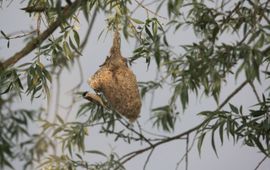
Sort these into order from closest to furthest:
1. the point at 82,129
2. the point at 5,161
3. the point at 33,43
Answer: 1. the point at 33,43
2. the point at 5,161
3. the point at 82,129

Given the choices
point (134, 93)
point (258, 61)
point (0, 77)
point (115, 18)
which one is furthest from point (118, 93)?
point (258, 61)

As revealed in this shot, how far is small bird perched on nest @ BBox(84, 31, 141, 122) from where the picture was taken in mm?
1676

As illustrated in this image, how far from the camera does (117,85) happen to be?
168 cm

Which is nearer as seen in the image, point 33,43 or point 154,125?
point 33,43

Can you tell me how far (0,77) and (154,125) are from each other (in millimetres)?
805

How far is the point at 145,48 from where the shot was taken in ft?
6.27

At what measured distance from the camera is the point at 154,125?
2.25 m

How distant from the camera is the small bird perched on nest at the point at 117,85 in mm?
1676

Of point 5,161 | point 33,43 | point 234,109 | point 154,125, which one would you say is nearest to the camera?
point 33,43

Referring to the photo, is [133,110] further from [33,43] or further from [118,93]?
[33,43]

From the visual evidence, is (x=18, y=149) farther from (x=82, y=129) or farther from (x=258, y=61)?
(x=258, y=61)

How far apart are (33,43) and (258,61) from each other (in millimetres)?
615

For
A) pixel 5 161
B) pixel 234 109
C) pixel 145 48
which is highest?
pixel 145 48

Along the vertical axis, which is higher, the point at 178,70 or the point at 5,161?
the point at 178,70
